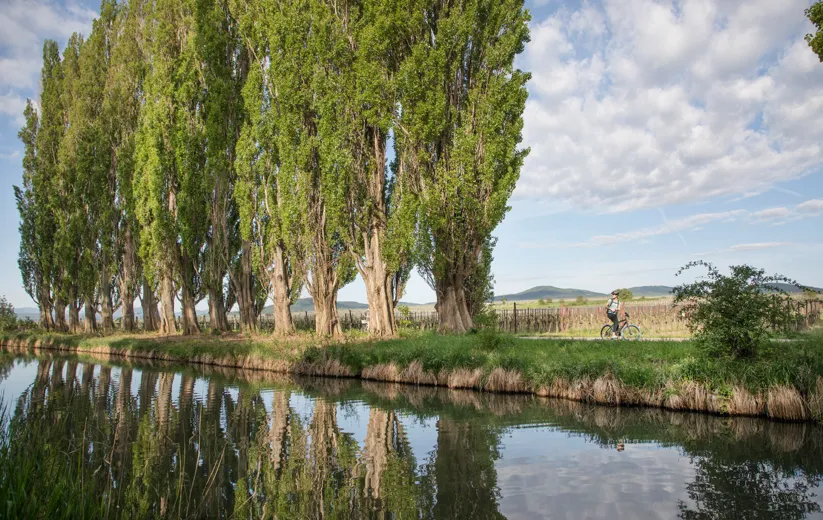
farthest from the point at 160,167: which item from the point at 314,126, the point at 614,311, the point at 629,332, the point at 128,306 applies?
the point at 629,332

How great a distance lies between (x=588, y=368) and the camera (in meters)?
11.1

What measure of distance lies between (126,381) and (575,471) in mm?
13731

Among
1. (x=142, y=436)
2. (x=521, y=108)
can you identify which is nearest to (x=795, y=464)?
(x=142, y=436)

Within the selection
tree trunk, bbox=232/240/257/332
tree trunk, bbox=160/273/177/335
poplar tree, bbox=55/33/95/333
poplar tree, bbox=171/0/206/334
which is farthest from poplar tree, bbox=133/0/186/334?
poplar tree, bbox=55/33/95/333

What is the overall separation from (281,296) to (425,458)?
16.4m

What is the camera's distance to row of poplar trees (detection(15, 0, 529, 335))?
18.9 meters

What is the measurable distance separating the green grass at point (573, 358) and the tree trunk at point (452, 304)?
123 centimetres

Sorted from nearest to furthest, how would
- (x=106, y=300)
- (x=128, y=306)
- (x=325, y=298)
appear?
(x=325, y=298) < (x=128, y=306) < (x=106, y=300)


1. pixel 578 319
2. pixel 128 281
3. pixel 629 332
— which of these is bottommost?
pixel 629 332

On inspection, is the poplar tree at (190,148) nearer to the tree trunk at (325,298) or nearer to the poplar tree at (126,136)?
the poplar tree at (126,136)

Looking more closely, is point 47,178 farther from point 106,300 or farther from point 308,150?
point 308,150

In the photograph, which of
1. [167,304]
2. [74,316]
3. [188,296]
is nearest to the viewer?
[188,296]

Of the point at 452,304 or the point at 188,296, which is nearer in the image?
the point at 452,304

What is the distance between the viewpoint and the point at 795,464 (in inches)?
267
